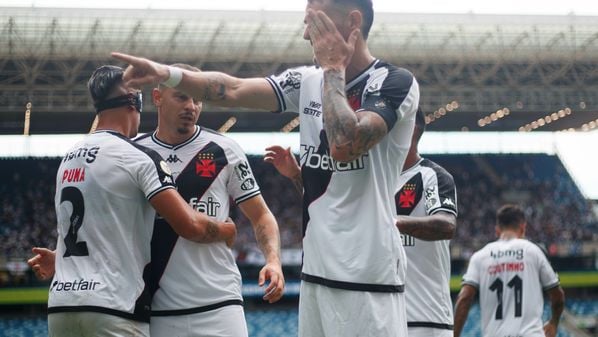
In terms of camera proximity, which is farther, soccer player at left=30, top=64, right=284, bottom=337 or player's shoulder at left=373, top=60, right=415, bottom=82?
soccer player at left=30, top=64, right=284, bottom=337

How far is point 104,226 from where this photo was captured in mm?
4910

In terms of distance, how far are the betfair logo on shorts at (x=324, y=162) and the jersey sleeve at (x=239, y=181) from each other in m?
1.52

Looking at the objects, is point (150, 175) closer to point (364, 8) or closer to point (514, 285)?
point (364, 8)

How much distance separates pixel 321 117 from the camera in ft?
13.7

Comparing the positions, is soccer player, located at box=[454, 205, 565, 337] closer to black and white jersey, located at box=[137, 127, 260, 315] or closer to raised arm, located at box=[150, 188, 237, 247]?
black and white jersey, located at box=[137, 127, 260, 315]

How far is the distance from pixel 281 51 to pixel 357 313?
89.8ft

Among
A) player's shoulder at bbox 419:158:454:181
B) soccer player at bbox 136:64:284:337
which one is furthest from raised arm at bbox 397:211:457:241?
soccer player at bbox 136:64:284:337

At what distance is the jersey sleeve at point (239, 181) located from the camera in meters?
5.70

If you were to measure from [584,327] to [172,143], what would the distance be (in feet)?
82.8

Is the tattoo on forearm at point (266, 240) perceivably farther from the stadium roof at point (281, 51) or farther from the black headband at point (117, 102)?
the stadium roof at point (281, 51)

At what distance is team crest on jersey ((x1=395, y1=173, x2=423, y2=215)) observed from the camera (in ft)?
22.2

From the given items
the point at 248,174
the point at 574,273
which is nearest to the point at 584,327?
the point at 574,273

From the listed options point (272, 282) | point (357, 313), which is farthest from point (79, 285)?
point (357, 313)

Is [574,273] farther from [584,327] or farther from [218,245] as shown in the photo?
[218,245]
